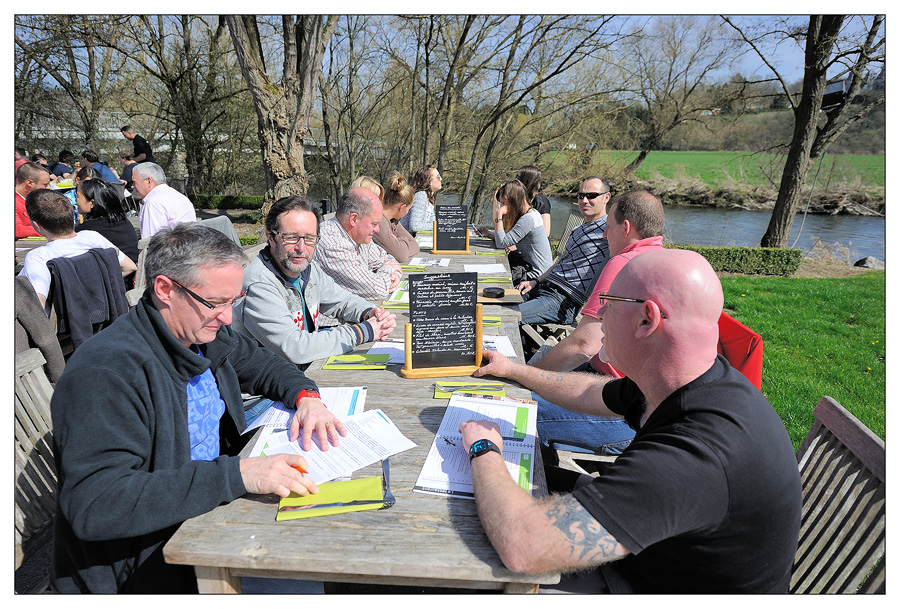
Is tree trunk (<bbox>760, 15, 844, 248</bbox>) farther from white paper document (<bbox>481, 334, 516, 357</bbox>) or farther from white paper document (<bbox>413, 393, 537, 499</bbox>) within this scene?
white paper document (<bbox>413, 393, 537, 499</bbox>)

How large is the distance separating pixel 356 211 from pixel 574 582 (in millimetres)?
2900

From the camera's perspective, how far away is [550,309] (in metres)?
4.46

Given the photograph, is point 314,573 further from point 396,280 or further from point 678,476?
point 396,280

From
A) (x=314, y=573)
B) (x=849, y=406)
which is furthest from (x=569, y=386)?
(x=849, y=406)

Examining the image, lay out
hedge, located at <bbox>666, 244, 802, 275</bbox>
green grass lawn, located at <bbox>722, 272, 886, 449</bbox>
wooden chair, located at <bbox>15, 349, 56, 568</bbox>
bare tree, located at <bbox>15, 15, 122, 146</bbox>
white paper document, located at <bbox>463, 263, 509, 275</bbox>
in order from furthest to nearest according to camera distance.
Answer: bare tree, located at <bbox>15, 15, 122, 146</bbox> < hedge, located at <bbox>666, 244, 802, 275</bbox> < white paper document, located at <bbox>463, 263, 509, 275</bbox> < green grass lawn, located at <bbox>722, 272, 886, 449</bbox> < wooden chair, located at <bbox>15, 349, 56, 568</bbox>

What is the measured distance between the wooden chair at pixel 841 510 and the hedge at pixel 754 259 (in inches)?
321

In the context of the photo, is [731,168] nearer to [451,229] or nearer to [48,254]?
[451,229]

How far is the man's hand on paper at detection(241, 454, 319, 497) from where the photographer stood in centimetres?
140

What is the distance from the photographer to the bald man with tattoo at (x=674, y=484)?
116 cm

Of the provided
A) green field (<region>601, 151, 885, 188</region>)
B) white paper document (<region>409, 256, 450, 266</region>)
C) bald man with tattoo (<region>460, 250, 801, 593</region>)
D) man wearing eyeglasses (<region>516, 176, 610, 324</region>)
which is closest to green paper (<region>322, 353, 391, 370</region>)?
bald man with tattoo (<region>460, 250, 801, 593</region>)

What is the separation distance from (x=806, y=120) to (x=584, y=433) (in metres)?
10.0

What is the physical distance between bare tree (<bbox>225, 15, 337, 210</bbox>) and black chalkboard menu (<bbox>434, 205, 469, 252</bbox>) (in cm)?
378

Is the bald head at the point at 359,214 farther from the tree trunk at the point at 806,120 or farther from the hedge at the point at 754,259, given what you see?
the tree trunk at the point at 806,120

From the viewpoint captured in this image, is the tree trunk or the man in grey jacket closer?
the man in grey jacket
